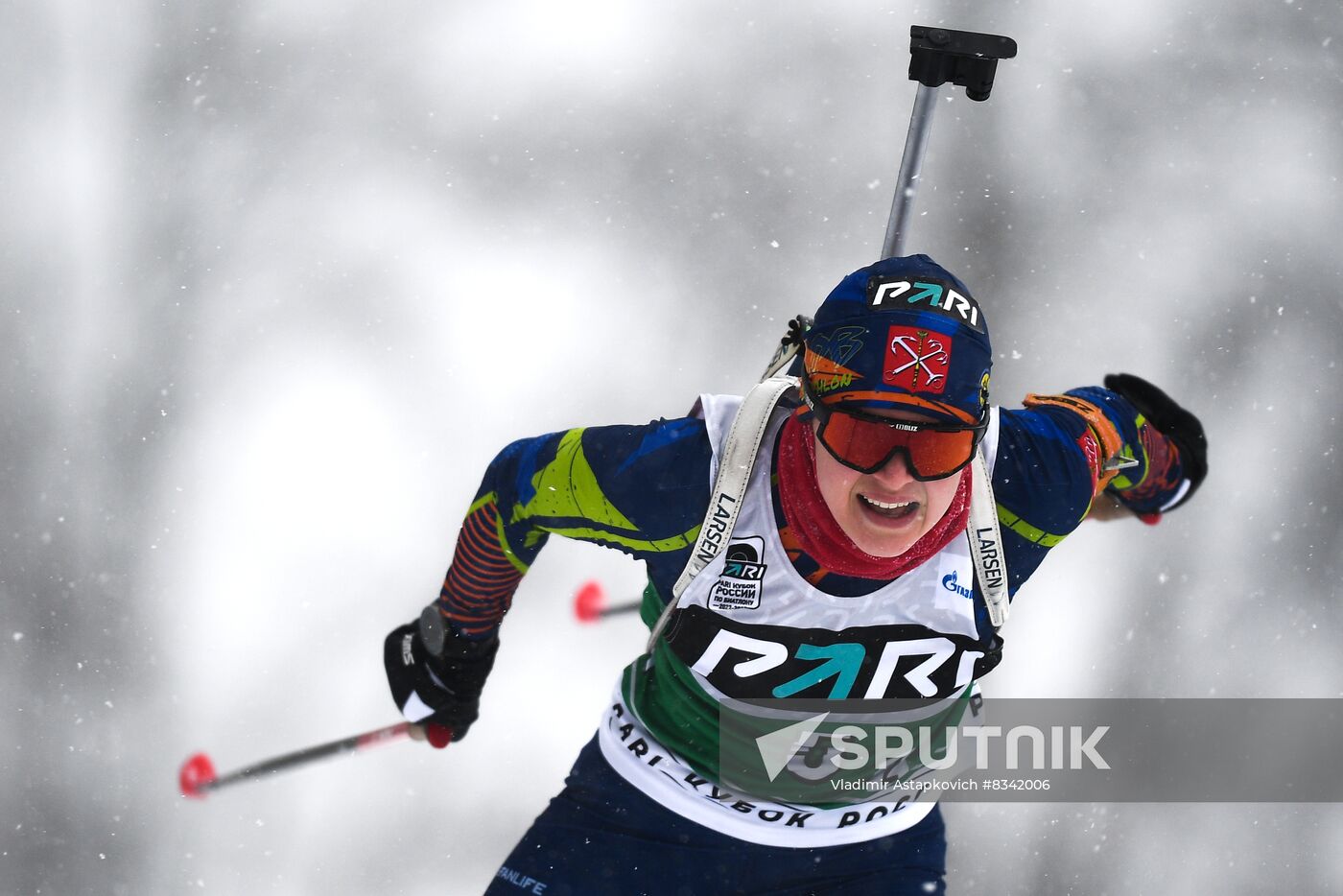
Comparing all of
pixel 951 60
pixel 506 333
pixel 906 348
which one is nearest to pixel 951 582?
pixel 906 348

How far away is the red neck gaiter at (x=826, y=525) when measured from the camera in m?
2.42

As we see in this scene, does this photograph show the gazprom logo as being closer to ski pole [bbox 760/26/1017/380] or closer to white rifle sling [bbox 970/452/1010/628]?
white rifle sling [bbox 970/452/1010/628]

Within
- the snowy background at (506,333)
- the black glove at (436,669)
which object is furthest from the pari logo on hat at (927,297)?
the snowy background at (506,333)

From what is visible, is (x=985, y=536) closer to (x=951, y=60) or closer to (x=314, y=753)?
(x=951, y=60)

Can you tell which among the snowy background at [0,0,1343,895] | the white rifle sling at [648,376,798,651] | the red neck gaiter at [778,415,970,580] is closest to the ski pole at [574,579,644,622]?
the white rifle sling at [648,376,798,651]

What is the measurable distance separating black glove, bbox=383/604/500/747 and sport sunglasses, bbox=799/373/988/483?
1087mm

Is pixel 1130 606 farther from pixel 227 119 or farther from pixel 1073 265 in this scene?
pixel 227 119

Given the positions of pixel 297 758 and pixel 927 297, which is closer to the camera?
pixel 927 297

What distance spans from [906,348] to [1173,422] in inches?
48.3

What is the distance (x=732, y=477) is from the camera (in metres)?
2.43

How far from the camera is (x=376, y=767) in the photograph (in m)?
5.21

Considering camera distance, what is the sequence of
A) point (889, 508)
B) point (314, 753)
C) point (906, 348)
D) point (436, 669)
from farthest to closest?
1. point (314, 753)
2. point (436, 669)
3. point (889, 508)
4. point (906, 348)

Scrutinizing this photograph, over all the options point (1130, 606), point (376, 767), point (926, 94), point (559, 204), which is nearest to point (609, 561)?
point (376, 767)

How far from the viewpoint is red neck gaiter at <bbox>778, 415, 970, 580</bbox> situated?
7.93 feet
